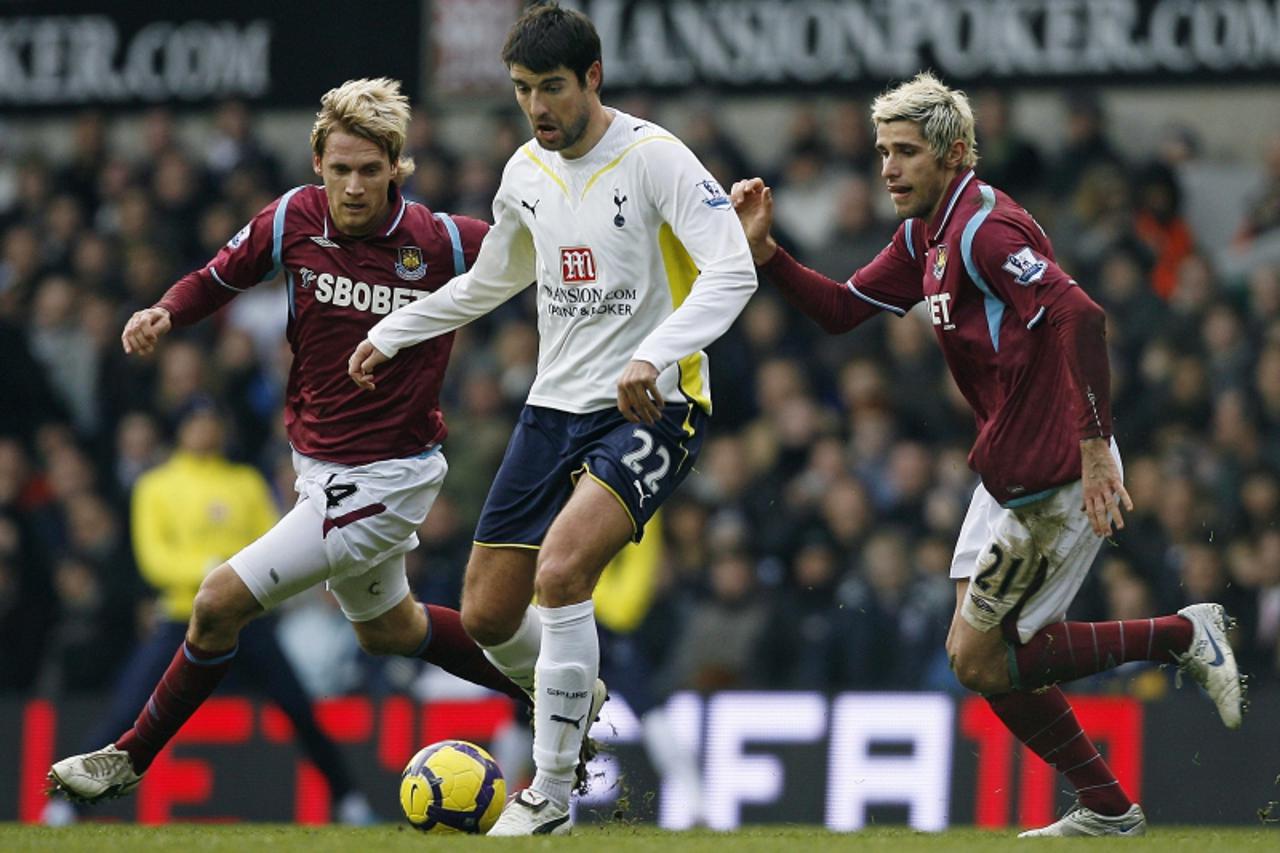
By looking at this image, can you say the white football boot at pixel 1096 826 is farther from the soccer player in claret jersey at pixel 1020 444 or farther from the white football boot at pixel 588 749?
the white football boot at pixel 588 749

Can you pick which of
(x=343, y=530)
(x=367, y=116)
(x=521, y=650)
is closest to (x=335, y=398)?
(x=343, y=530)

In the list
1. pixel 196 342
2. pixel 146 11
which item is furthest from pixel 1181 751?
pixel 146 11

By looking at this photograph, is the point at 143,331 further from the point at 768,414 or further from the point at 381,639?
the point at 768,414

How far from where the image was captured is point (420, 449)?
767cm

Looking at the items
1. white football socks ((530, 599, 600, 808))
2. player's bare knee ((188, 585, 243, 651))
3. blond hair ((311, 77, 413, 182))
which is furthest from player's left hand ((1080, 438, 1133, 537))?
player's bare knee ((188, 585, 243, 651))

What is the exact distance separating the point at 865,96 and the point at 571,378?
6.49 m

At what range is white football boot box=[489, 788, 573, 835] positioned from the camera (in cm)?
668

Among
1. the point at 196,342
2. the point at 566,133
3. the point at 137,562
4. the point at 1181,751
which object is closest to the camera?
the point at 566,133

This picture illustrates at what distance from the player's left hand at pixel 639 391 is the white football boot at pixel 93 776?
93.5 inches

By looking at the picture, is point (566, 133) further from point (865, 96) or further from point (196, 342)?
point (196, 342)

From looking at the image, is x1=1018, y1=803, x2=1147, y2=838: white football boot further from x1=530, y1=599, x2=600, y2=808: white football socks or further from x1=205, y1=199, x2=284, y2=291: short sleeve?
x1=205, y1=199, x2=284, y2=291: short sleeve

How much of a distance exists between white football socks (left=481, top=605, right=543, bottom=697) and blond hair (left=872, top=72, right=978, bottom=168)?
6.85 ft

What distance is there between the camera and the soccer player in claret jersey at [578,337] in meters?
6.71

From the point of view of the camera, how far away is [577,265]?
6996 millimetres
